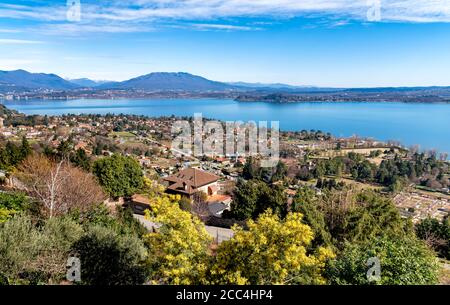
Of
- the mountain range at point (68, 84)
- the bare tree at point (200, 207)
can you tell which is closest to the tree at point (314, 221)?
the bare tree at point (200, 207)

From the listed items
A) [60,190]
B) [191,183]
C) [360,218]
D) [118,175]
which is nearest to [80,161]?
[118,175]

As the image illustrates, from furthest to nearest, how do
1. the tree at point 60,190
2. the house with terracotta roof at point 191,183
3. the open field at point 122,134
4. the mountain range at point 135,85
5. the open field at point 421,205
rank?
1. the mountain range at point 135,85
2. the open field at point 122,134
3. the open field at point 421,205
4. the house with terracotta roof at point 191,183
5. the tree at point 60,190

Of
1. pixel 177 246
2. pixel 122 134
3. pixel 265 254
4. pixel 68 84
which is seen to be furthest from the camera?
pixel 68 84

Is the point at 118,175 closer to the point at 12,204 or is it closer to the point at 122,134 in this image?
the point at 12,204

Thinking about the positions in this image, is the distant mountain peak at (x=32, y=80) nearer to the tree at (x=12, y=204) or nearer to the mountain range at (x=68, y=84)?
the mountain range at (x=68, y=84)

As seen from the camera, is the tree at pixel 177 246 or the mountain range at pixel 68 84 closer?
the tree at pixel 177 246

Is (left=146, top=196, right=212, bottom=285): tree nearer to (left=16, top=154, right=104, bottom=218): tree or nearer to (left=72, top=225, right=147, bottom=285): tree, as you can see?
(left=72, top=225, right=147, bottom=285): tree

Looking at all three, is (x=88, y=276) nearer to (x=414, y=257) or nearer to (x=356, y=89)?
(x=414, y=257)
